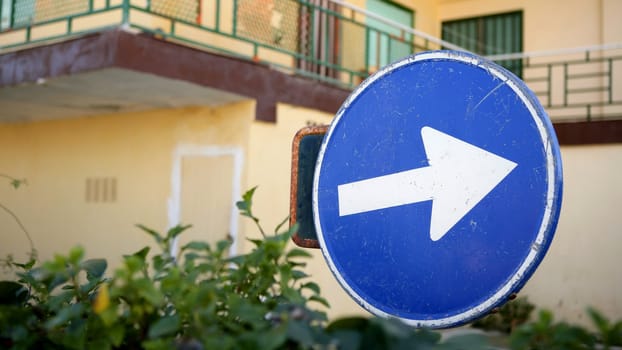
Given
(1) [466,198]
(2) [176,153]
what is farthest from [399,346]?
(2) [176,153]

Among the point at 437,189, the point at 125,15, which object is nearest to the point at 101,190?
the point at 125,15

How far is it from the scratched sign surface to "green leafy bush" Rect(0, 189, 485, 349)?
0.29 metres

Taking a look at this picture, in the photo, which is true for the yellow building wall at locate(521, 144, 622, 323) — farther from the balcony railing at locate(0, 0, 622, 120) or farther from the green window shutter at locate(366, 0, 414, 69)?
the balcony railing at locate(0, 0, 622, 120)

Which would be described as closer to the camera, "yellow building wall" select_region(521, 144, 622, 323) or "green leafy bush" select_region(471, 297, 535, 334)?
"yellow building wall" select_region(521, 144, 622, 323)

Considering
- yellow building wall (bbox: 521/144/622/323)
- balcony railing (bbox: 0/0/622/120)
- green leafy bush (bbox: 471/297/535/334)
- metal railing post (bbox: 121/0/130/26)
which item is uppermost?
balcony railing (bbox: 0/0/622/120)

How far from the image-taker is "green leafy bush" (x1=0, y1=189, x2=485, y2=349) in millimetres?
1226

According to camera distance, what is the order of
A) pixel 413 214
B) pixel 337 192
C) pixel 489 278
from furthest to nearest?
pixel 337 192 → pixel 413 214 → pixel 489 278

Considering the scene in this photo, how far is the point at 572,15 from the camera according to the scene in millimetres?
10672

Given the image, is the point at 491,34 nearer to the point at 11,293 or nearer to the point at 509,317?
the point at 509,317

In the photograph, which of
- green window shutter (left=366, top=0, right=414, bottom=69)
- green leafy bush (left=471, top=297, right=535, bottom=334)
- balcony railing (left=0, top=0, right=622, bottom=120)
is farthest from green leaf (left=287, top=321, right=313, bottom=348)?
green leafy bush (left=471, top=297, right=535, bottom=334)

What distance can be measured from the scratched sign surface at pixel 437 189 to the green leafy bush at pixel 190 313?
291 millimetres

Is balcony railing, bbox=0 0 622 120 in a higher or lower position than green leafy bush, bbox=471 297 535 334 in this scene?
higher

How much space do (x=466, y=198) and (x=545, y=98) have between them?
9366 millimetres

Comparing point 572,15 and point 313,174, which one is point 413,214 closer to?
point 313,174
